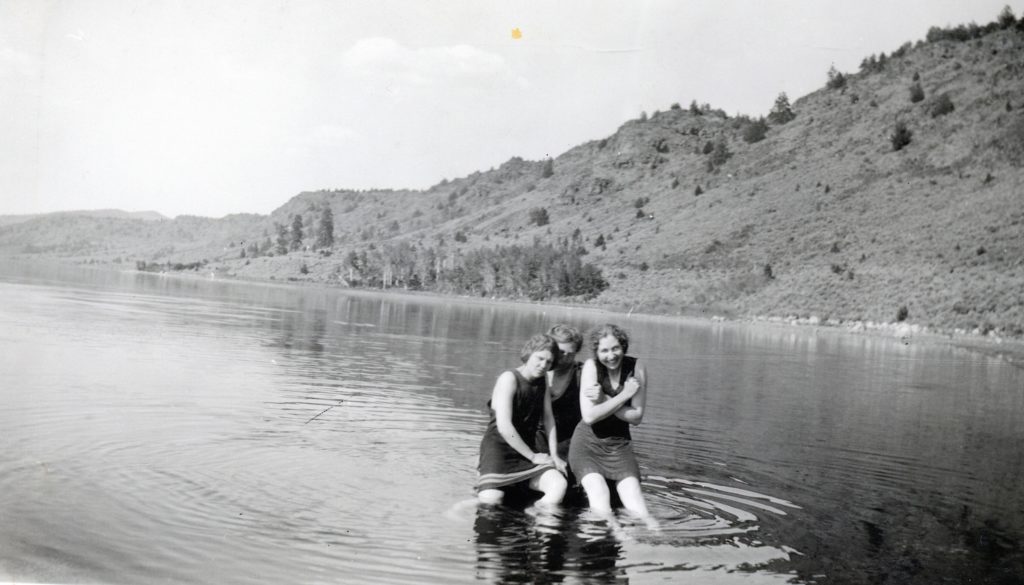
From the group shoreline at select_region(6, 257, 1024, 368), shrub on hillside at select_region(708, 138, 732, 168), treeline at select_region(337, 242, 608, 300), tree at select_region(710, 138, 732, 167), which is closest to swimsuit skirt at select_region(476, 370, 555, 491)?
shoreline at select_region(6, 257, 1024, 368)

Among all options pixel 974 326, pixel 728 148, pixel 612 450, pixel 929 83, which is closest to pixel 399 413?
pixel 612 450

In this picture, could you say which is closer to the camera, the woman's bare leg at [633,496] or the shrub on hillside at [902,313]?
the woman's bare leg at [633,496]

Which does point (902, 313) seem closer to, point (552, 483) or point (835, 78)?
point (552, 483)

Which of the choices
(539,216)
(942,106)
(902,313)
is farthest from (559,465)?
(539,216)

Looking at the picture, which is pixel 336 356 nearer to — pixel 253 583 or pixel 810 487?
pixel 810 487

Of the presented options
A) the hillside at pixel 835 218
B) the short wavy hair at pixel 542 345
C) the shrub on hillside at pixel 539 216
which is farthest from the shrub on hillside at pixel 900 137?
the short wavy hair at pixel 542 345

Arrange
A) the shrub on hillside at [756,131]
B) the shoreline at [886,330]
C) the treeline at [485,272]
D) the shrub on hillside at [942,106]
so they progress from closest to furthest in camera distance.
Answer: the shoreline at [886,330], the shrub on hillside at [942,106], the treeline at [485,272], the shrub on hillside at [756,131]

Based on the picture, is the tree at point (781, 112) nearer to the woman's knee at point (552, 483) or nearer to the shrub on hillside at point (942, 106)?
the shrub on hillside at point (942, 106)
